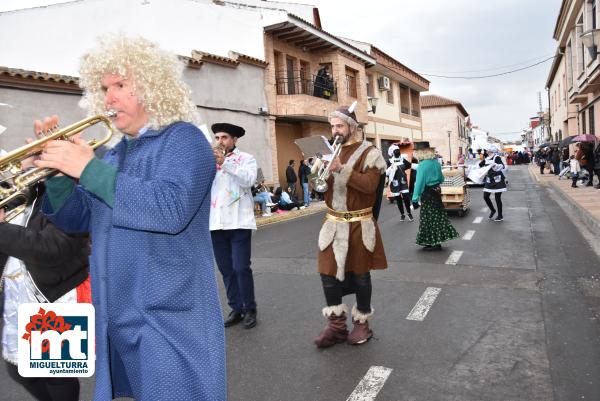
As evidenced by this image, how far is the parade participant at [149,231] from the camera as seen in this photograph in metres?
1.53

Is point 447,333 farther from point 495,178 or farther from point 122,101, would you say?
point 495,178

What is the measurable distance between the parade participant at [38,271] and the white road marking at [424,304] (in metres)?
3.30

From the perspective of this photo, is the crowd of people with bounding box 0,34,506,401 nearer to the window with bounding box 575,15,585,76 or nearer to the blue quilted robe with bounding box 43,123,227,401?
the blue quilted robe with bounding box 43,123,227,401

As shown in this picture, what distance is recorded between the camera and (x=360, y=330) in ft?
13.9

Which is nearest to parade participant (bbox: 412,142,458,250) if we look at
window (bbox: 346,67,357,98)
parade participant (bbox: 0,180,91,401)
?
parade participant (bbox: 0,180,91,401)

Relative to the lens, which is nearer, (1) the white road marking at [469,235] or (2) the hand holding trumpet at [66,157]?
(2) the hand holding trumpet at [66,157]

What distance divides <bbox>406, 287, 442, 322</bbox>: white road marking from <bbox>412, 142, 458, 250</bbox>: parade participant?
246cm

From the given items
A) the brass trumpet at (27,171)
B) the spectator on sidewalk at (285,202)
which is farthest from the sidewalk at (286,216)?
the brass trumpet at (27,171)

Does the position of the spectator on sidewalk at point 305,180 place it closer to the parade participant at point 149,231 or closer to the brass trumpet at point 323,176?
the brass trumpet at point 323,176

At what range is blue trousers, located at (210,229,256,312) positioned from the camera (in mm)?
4684

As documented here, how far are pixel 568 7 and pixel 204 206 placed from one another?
26.1 m

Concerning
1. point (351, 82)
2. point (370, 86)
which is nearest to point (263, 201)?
point (351, 82)

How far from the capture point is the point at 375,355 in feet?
12.9

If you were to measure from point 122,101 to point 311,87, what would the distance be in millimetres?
21536
